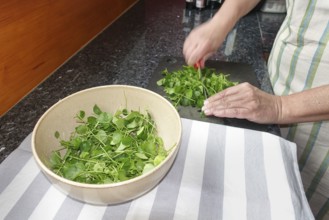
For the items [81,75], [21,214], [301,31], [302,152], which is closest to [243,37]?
[301,31]

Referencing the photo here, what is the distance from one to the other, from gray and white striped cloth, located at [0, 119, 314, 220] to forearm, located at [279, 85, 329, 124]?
0.10 metres

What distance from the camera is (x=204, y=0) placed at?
4.14ft

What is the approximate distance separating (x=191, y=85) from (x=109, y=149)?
300mm

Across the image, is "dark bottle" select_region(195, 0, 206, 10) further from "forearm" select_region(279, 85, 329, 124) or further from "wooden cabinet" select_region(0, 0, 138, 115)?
"forearm" select_region(279, 85, 329, 124)

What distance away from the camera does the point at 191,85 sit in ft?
2.21

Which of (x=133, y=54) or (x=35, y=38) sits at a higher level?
(x=35, y=38)

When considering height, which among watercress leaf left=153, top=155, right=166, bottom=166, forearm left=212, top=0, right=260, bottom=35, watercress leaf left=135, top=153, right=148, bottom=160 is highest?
forearm left=212, top=0, right=260, bottom=35

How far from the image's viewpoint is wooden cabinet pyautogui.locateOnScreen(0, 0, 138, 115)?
2.04ft

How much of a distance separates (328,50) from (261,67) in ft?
0.76

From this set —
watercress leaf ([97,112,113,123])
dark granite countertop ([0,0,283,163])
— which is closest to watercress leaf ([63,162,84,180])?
watercress leaf ([97,112,113,123])

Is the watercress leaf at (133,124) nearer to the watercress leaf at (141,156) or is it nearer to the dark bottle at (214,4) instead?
the watercress leaf at (141,156)

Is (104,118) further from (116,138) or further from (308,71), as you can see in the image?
(308,71)

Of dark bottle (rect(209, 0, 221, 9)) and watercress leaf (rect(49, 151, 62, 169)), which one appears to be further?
dark bottle (rect(209, 0, 221, 9))

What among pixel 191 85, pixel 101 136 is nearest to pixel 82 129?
pixel 101 136
